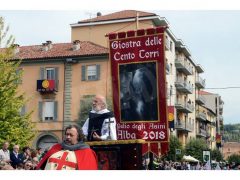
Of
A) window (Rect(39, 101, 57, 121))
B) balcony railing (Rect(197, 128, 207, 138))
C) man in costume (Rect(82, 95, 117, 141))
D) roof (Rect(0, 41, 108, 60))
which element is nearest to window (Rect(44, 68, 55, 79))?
roof (Rect(0, 41, 108, 60))

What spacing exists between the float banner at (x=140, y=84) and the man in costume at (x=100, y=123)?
65 cm

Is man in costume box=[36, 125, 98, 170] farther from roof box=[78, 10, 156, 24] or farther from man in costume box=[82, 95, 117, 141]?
roof box=[78, 10, 156, 24]

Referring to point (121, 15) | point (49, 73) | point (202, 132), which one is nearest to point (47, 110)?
point (49, 73)

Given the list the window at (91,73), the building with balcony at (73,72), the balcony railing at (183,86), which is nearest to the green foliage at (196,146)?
the balcony railing at (183,86)

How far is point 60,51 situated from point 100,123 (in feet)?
6.76

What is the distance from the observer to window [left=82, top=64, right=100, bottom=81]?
570cm

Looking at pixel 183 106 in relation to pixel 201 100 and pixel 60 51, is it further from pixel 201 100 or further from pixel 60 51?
pixel 60 51

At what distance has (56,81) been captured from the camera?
5906 millimetres

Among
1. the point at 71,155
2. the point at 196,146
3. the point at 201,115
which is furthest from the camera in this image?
the point at 196,146

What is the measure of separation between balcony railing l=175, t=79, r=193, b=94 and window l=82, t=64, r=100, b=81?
0.93 metres

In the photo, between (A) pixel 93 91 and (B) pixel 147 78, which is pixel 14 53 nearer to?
(A) pixel 93 91

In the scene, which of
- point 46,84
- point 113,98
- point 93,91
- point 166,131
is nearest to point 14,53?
point 46,84

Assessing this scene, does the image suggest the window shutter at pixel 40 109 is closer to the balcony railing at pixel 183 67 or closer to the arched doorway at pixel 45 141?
the arched doorway at pixel 45 141
